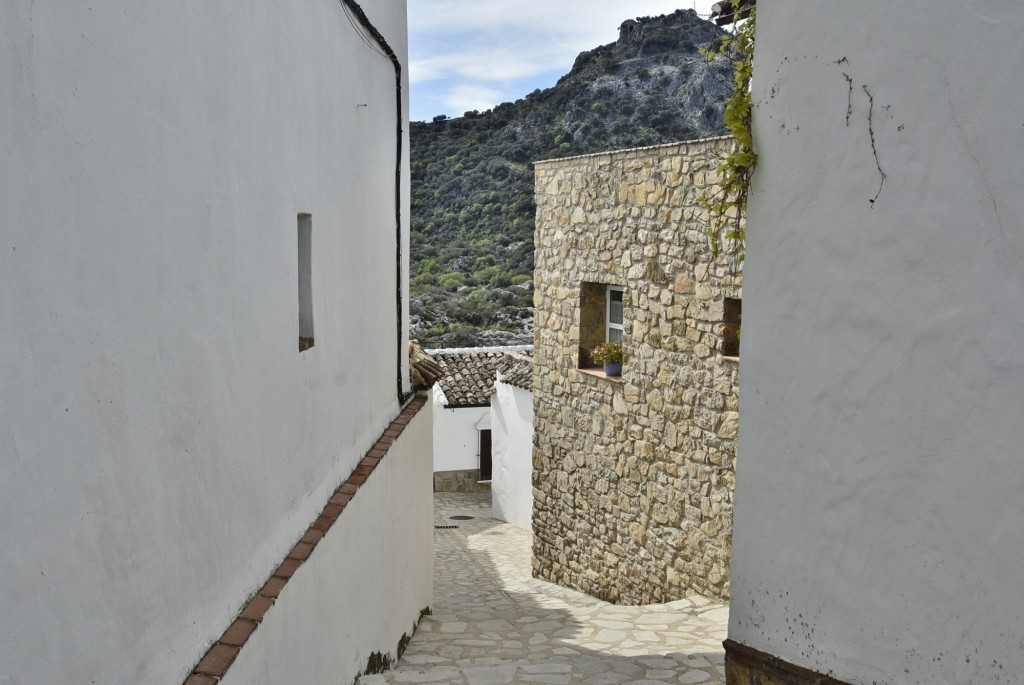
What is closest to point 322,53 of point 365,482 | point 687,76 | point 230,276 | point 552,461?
point 230,276

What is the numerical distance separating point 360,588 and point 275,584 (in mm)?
1897

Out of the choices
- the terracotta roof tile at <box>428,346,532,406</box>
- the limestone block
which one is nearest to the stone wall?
the limestone block

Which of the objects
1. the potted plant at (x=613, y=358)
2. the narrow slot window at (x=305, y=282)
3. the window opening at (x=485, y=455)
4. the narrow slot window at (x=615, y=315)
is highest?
the narrow slot window at (x=305, y=282)

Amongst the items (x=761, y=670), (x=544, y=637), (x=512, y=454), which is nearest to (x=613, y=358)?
(x=544, y=637)

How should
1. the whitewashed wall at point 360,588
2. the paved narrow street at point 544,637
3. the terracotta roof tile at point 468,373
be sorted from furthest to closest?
1. the terracotta roof tile at point 468,373
2. the paved narrow street at point 544,637
3. the whitewashed wall at point 360,588

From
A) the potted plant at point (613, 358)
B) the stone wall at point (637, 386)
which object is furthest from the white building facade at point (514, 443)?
the potted plant at point (613, 358)

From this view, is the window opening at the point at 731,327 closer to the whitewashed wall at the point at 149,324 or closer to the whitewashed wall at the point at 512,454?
the whitewashed wall at the point at 149,324

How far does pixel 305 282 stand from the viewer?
4.96 metres

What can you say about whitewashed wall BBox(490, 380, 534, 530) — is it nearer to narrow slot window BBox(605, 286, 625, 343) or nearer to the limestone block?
narrow slot window BBox(605, 286, 625, 343)

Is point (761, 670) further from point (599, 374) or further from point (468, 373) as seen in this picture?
point (468, 373)

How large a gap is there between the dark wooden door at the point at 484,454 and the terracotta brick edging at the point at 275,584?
12.6 m

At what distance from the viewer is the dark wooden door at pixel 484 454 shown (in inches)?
768

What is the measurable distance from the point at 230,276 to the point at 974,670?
2.85m

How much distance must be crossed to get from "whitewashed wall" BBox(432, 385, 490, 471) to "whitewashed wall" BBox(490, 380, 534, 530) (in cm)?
237
